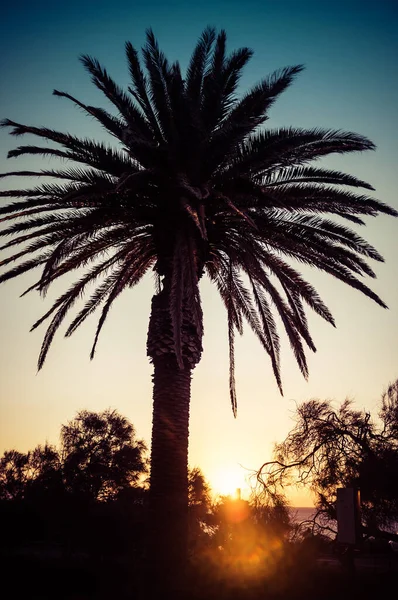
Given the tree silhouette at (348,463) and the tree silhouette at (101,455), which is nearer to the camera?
the tree silhouette at (348,463)

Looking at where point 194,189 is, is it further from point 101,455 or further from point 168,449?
point 101,455

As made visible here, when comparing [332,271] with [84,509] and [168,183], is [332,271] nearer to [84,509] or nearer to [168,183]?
[168,183]

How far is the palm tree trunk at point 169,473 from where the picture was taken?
9.16m

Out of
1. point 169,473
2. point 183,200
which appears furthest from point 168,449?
point 183,200

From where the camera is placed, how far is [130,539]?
1877cm

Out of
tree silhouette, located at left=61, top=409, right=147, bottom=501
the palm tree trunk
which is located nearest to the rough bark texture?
the palm tree trunk

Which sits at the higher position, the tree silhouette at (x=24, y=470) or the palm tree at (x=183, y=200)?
the palm tree at (x=183, y=200)

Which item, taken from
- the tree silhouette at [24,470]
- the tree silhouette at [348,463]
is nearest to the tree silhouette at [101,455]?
the tree silhouette at [24,470]

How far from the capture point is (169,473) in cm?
974

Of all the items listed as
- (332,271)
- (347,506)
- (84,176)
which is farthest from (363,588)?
(84,176)

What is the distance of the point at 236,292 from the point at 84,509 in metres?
11.9

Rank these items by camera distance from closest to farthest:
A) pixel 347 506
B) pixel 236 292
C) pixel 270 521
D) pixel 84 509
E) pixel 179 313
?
pixel 347 506 → pixel 179 313 → pixel 236 292 → pixel 270 521 → pixel 84 509

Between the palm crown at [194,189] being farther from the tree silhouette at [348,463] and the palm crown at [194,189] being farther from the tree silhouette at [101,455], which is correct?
the tree silhouette at [101,455]

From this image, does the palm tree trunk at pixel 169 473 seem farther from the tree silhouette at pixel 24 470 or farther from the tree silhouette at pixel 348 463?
the tree silhouette at pixel 24 470
